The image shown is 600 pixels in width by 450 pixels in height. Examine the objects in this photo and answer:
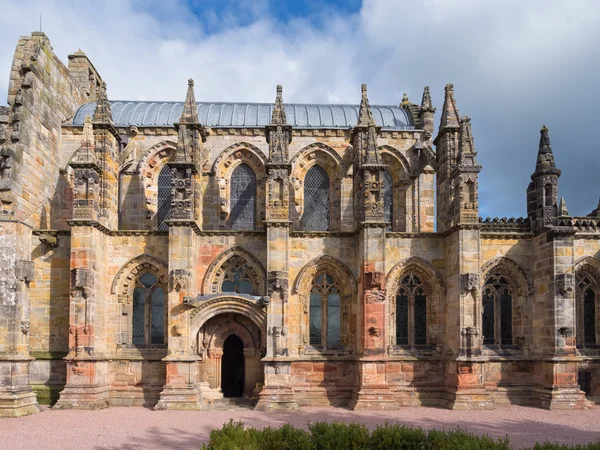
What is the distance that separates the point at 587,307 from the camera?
22578 mm

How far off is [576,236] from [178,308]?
636 inches

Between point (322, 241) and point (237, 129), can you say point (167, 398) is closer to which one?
point (322, 241)

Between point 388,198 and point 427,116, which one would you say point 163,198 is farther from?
point 427,116

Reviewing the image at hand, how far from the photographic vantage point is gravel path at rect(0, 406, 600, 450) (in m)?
14.4

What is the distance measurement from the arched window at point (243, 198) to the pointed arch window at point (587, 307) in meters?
14.3

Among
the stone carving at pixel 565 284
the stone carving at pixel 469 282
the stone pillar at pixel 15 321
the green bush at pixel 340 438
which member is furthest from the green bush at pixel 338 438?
the stone pillar at pixel 15 321

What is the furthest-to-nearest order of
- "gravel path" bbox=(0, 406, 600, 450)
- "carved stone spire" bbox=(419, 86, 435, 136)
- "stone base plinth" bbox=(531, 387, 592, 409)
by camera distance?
"carved stone spire" bbox=(419, 86, 435, 136), "stone base plinth" bbox=(531, 387, 592, 409), "gravel path" bbox=(0, 406, 600, 450)

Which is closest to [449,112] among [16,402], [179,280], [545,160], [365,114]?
[365,114]

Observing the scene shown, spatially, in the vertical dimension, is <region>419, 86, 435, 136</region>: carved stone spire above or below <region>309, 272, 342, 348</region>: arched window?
above

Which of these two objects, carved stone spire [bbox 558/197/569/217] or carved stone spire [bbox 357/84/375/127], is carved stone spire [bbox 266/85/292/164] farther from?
carved stone spire [bbox 558/197/569/217]

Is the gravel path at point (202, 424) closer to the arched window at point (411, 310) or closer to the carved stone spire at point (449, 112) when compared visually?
the arched window at point (411, 310)

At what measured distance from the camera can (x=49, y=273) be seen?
69.9 ft

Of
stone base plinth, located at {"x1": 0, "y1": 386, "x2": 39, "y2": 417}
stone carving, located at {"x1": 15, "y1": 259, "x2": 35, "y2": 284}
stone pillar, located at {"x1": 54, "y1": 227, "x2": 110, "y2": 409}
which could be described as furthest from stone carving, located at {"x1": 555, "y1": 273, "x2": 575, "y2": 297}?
stone carving, located at {"x1": 15, "y1": 259, "x2": 35, "y2": 284}

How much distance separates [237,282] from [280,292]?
7.51 feet
